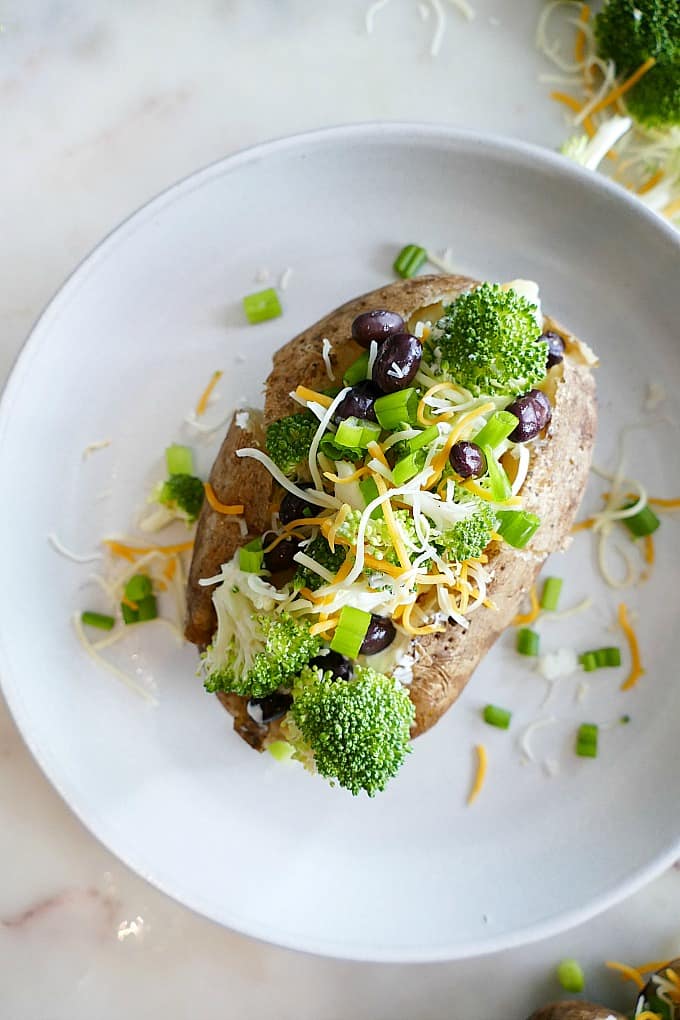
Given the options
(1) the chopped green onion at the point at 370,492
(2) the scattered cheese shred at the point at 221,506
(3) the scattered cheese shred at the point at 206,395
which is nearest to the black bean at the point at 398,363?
(1) the chopped green onion at the point at 370,492

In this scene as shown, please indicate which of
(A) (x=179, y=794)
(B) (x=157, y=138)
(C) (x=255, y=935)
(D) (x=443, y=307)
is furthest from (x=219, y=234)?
(C) (x=255, y=935)

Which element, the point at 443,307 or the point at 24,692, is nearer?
the point at 443,307

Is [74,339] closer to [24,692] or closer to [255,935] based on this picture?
[24,692]

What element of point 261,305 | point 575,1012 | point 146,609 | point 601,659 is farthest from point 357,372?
point 575,1012

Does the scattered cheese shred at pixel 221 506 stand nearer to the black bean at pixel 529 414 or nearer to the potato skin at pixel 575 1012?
the black bean at pixel 529 414

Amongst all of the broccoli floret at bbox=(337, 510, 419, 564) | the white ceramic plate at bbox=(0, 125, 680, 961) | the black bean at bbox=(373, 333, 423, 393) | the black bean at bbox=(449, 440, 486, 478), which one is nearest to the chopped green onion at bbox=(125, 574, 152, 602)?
the white ceramic plate at bbox=(0, 125, 680, 961)

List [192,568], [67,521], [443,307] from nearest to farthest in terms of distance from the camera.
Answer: [443,307]
[192,568]
[67,521]
